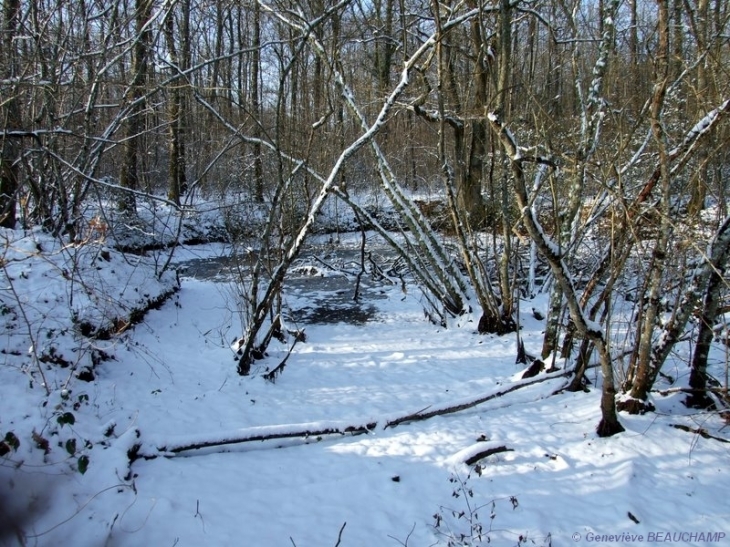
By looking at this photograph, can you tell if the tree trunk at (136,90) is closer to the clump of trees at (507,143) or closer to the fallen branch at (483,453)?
the clump of trees at (507,143)

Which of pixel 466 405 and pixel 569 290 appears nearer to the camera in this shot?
pixel 569 290

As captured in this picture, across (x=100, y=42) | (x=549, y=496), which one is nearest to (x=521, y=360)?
(x=549, y=496)

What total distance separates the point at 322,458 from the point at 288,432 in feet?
1.34

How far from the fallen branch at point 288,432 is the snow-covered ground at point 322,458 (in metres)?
0.02

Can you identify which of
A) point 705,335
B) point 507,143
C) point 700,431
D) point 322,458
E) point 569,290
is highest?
point 507,143

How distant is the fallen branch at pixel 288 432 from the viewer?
379cm

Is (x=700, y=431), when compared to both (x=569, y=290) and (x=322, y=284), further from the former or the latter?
(x=322, y=284)

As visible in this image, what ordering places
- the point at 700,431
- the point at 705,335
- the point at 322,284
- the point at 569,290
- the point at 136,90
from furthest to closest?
the point at 322,284 < the point at 136,90 < the point at 705,335 < the point at 700,431 < the point at 569,290

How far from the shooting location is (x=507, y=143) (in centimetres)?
366

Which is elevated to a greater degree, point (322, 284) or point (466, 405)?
point (322, 284)

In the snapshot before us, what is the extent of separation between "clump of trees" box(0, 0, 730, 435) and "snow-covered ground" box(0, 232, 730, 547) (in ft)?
1.53

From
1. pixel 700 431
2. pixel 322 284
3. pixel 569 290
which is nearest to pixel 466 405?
pixel 569 290

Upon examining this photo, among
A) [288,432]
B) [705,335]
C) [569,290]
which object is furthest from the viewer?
[288,432]

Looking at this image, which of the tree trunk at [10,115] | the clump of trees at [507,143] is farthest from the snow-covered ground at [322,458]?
the tree trunk at [10,115]
